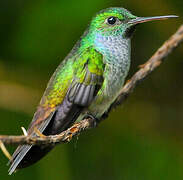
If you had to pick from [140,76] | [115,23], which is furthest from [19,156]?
[115,23]

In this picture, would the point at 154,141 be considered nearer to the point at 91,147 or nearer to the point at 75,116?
the point at 91,147

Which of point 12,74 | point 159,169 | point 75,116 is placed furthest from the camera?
point 12,74

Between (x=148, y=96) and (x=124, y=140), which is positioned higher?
(x=148, y=96)

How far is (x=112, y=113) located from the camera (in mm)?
4477

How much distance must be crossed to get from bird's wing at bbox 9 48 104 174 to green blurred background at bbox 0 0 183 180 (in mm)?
1503

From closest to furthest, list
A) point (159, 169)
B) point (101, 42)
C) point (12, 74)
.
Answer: point (101, 42) < point (159, 169) < point (12, 74)

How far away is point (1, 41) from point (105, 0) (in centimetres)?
136

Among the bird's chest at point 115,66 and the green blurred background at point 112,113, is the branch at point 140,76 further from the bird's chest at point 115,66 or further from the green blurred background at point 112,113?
the green blurred background at point 112,113

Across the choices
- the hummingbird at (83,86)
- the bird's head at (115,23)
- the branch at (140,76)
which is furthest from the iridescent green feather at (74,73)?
the branch at (140,76)

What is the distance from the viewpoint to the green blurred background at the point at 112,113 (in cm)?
438

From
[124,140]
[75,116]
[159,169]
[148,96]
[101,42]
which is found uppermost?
[101,42]

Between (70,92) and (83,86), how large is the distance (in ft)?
0.37

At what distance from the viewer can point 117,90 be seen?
2873 millimetres

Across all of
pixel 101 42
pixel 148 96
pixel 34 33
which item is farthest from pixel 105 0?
pixel 101 42
